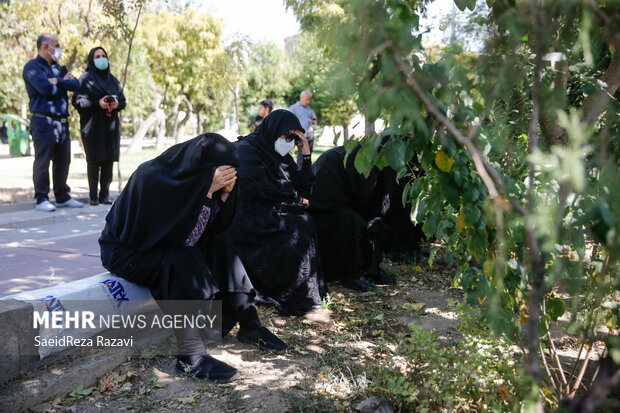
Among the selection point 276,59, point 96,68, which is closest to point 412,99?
point 96,68

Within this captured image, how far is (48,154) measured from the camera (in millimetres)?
6977

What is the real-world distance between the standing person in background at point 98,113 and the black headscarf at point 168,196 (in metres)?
4.41

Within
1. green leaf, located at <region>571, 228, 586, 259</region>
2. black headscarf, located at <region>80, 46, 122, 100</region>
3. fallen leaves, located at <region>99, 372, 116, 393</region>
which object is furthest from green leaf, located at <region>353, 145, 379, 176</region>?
black headscarf, located at <region>80, 46, 122, 100</region>

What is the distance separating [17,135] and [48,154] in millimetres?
12292

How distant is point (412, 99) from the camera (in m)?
1.69

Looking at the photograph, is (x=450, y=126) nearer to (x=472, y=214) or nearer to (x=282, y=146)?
(x=472, y=214)

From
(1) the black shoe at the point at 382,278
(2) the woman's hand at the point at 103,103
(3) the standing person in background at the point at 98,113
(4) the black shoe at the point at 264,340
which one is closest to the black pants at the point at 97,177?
(3) the standing person in background at the point at 98,113

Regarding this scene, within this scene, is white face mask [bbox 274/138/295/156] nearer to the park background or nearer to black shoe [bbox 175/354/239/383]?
the park background

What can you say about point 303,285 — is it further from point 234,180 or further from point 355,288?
point 234,180

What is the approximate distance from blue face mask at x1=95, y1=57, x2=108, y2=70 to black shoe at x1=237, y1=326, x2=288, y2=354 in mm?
5180

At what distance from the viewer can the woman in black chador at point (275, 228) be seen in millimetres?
4312

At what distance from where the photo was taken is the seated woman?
498 centimetres

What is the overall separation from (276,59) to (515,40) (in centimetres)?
4049

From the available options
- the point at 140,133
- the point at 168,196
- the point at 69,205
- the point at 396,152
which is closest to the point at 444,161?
the point at 396,152
